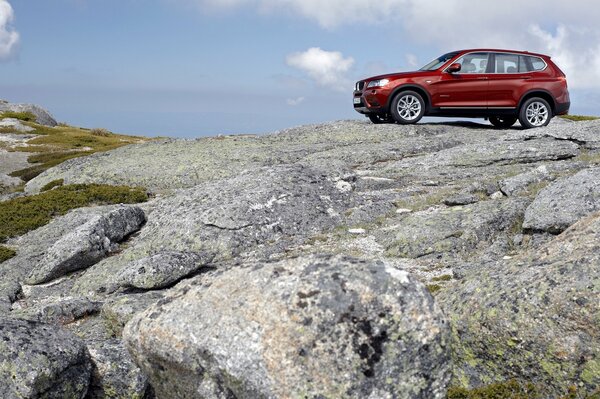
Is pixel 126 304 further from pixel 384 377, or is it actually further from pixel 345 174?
pixel 345 174

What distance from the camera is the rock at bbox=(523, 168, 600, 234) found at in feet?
35.7

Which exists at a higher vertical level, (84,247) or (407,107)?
(407,107)

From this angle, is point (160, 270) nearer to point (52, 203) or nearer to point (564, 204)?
point (564, 204)

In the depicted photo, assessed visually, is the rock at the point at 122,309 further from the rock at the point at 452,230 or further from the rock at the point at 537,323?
the rock at the point at 537,323

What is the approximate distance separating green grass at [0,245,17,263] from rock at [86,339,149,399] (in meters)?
8.00

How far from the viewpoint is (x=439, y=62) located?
24.7 metres

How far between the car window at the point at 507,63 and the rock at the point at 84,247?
659 inches

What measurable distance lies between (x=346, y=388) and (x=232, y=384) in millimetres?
1214

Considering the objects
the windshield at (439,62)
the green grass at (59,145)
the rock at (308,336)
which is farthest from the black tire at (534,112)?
the green grass at (59,145)

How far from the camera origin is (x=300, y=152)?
71.1 ft

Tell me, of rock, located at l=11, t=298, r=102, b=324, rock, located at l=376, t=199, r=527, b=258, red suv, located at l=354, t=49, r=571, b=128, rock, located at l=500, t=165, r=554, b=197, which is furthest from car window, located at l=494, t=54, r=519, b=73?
rock, located at l=11, t=298, r=102, b=324

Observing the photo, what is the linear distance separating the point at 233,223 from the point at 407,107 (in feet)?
43.9

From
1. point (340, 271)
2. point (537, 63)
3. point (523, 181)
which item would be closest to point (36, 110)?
point (537, 63)

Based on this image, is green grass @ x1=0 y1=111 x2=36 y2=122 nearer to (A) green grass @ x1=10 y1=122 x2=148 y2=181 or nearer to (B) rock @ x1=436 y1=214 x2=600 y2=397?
(A) green grass @ x1=10 y1=122 x2=148 y2=181
